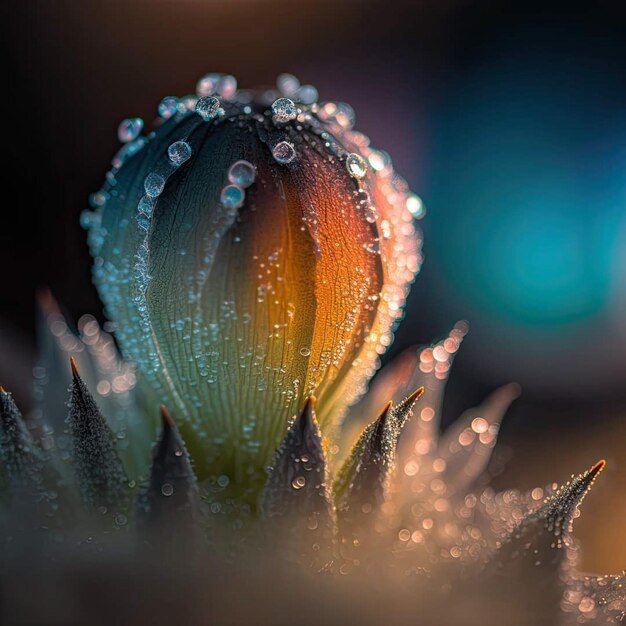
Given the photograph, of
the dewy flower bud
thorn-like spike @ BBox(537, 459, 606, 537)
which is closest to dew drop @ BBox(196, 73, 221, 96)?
the dewy flower bud

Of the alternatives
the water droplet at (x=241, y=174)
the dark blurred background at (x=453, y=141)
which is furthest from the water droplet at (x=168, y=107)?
the dark blurred background at (x=453, y=141)

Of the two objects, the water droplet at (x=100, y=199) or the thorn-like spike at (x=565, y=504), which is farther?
the water droplet at (x=100, y=199)

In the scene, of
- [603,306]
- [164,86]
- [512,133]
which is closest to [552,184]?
[512,133]

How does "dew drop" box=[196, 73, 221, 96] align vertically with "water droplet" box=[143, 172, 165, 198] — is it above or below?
above

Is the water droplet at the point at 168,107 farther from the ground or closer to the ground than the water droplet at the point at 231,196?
farther from the ground

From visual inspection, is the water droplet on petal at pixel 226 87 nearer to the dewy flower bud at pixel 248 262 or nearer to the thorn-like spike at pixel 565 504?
the dewy flower bud at pixel 248 262

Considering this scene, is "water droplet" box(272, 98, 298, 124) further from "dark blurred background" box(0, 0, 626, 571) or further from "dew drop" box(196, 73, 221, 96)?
"dark blurred background" box(0, 0, 626, 571)
